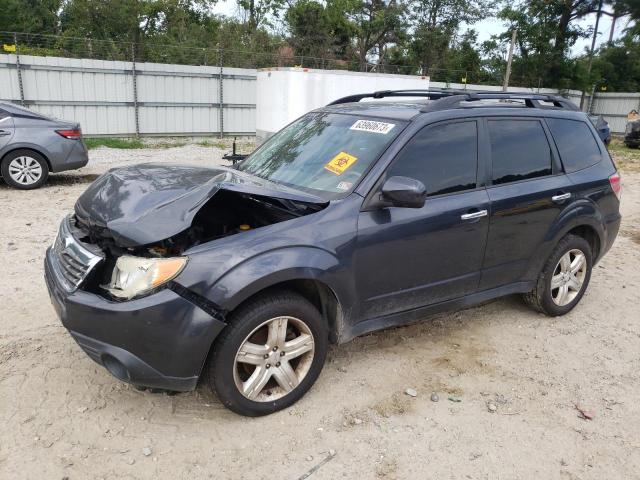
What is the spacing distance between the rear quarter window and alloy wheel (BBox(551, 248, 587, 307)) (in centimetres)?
74

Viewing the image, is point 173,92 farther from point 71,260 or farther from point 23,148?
point 71,260

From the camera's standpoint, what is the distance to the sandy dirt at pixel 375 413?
277 cm

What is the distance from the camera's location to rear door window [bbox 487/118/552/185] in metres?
3.95

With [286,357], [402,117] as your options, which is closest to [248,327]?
[286,357]

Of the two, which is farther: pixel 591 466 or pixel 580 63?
pixel 580 63

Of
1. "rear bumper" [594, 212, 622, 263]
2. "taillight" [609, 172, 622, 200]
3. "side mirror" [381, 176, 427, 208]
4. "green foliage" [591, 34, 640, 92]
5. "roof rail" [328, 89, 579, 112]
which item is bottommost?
"rear bumper" [594, 212, 622, 263]

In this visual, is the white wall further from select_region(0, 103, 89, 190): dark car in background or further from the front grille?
the front grille

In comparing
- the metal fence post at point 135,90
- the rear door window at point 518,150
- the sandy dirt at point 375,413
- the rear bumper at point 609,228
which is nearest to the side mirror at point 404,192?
the rear door window at point 518,150

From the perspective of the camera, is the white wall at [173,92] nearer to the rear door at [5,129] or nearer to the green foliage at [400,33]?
the rear door at [5,129]

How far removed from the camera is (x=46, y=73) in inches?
577

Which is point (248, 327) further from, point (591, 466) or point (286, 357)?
point (591, 466)

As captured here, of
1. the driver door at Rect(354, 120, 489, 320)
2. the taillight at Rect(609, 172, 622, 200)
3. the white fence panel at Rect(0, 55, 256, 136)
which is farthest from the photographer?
the white fence panel at Rect(0, 55, 256, 136)

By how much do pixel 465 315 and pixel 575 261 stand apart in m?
1.05

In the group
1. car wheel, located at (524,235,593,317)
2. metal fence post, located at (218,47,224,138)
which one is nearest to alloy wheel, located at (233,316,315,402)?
car wheel, located at (524,235,593,317)
